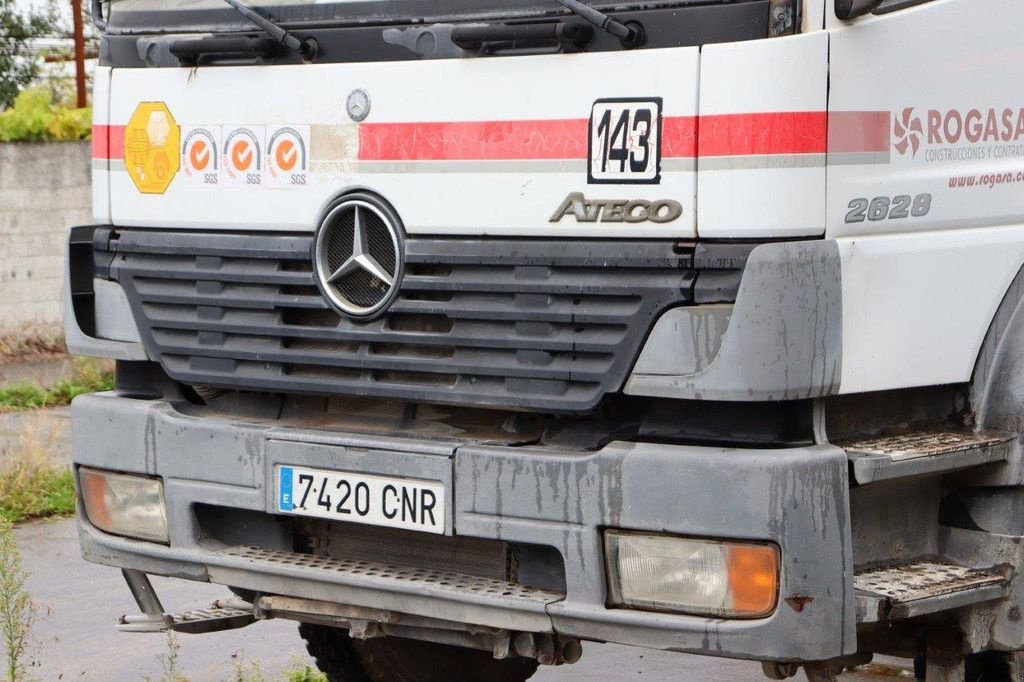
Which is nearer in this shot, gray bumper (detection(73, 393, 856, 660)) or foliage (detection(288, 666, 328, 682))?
gray bumper (detection(73, 393, 856, 660))

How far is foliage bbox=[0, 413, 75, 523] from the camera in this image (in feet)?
26.6

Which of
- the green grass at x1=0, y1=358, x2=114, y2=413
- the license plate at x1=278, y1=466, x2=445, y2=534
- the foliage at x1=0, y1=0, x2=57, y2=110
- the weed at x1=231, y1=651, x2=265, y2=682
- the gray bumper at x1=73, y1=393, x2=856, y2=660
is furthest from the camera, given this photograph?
the foliage at x1=0, y1=0, x2=57, y2=110

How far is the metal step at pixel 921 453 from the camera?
376 centimetres

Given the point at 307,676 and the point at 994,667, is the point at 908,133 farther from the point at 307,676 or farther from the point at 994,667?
the point at 307,676

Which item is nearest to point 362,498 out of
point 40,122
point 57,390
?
point 57,390

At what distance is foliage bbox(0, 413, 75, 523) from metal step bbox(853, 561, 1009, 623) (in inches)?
200

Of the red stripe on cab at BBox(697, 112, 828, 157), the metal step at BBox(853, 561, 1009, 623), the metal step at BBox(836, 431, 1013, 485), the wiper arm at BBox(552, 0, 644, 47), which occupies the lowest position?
the metal step at BBox(853, 561, 1009, 623)

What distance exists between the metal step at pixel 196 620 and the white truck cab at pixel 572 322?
0.02 metres

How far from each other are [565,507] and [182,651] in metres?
2.74

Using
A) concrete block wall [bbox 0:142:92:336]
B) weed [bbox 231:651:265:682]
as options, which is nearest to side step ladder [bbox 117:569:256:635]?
weed [bbox 231:651:265:682]

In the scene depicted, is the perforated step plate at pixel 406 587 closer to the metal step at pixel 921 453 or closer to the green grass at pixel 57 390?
the metal step at pixel 921 453

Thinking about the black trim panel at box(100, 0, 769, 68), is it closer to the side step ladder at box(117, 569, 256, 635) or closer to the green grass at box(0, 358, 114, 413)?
the side step ladder at box(117, 569, 256, 635)

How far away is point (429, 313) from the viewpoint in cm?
417

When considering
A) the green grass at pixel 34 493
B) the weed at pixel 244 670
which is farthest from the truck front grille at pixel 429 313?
the green grass at pixel 34 493
